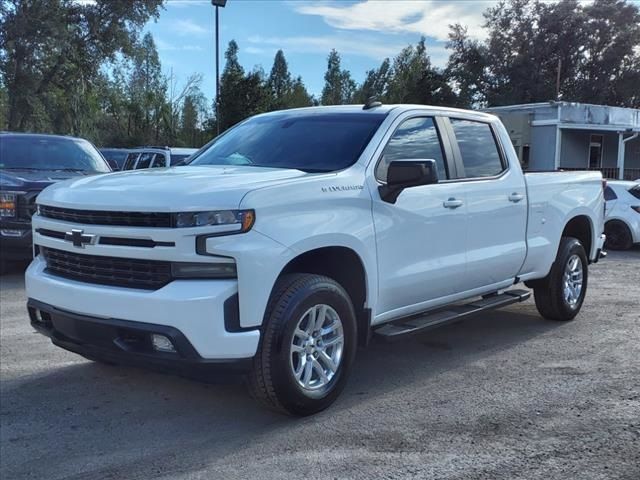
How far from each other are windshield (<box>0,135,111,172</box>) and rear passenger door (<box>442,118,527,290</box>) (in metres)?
6.15

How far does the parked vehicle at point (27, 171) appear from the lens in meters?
8.75

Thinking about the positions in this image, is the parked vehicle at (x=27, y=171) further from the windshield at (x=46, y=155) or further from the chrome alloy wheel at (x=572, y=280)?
the chrome alloy wheel at (x=572, y=280)

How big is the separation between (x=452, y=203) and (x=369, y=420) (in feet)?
6.12

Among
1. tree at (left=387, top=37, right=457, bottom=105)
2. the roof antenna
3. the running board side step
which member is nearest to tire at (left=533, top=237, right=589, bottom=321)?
the running board side step

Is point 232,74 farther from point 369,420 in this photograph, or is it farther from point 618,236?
point 369,420

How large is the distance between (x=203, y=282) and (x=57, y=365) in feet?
7.94

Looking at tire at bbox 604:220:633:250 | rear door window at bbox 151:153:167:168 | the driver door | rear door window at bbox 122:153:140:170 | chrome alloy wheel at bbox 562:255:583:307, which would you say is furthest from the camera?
rear door window at bbox 122:153:140:170

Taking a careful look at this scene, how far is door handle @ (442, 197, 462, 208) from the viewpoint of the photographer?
17.1 feet

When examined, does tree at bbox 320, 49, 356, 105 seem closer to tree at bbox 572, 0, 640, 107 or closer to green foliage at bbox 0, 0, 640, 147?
green foliage at bbox 0, 0, 640, 147

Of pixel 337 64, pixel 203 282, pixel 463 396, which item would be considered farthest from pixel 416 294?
pixel 337 64

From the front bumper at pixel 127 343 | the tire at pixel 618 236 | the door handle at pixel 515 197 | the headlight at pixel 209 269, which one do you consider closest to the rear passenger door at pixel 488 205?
the door handle at pixel 515 197

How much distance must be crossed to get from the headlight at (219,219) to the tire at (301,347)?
1.57ft

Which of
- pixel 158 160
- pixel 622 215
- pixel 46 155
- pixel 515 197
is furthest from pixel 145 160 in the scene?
pixel 515 197

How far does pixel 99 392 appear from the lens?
4855 millimetres
